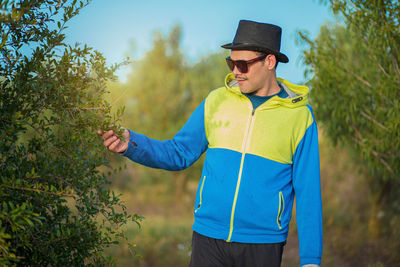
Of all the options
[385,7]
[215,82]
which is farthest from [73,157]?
[215,82]

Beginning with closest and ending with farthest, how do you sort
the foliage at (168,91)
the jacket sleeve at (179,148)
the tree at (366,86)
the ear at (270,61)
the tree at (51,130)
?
the tree at (51,130) → the jacket sleeve at (179,148) → the ear at (270,61) → the tree at (366,86) → the foliage at (168,91)

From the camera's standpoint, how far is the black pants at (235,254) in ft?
9.64

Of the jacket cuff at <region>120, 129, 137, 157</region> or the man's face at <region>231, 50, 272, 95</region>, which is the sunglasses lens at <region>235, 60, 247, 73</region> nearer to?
the man's face at <region>231, 50, 272, 95</region>

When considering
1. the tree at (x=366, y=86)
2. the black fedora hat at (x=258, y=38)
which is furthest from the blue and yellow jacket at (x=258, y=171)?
the tree at (x=366, y=86)

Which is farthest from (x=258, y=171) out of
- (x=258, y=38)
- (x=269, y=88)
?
(x=258, y=38)

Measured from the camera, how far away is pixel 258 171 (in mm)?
2986

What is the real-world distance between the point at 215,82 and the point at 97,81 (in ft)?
59.3

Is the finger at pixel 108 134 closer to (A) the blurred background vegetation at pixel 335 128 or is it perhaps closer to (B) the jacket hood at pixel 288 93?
(A) the blurred background vegetation at pixel 335 128

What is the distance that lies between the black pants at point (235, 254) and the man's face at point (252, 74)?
3.96 ft

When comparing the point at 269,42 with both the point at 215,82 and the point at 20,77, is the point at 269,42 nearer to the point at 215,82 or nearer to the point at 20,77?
the point at 20,77

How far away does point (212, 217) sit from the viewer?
9.89ft

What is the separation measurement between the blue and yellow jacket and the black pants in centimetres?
5

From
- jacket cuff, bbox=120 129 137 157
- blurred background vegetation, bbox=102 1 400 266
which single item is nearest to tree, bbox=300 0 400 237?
blurred background vegetation, bbox=102 1 400 266

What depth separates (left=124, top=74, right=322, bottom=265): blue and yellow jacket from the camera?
2.95m
